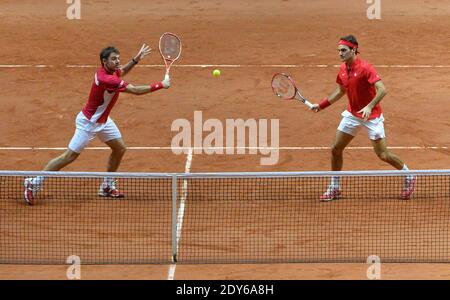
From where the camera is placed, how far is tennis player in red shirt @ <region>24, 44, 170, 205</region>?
14898 mm

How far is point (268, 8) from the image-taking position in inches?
1094

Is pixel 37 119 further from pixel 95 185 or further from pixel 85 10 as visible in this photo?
pixel 85 10

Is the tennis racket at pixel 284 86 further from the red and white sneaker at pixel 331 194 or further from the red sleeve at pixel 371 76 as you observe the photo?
the red and white sneaker at pixel 331 194

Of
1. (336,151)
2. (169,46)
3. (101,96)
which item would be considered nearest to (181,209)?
(101,96)

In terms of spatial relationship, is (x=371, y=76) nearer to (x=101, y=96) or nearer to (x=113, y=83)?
(x=113, y=83)

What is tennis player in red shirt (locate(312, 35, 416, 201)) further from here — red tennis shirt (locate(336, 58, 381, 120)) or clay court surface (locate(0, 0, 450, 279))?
clay court surface (locate(0, 0, 450, 279))

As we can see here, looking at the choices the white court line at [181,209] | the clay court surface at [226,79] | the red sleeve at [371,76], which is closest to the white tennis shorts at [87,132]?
the white court line at [181,209]

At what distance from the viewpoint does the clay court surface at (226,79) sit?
16.8 metres

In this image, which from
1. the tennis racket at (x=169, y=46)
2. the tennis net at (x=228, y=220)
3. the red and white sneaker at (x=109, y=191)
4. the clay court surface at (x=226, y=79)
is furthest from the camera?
the clay court surface at (x=226, y=79)

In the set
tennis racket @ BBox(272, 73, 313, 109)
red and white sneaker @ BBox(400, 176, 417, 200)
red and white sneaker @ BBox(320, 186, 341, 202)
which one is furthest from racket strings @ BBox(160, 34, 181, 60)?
red and white sneaker @ BBox(400, 176, 417, 200)

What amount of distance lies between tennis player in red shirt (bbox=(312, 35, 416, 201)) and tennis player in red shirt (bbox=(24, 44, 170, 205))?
2.65 m

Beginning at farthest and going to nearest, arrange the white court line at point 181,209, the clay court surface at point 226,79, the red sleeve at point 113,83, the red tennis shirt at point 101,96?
the clay court surface at point 226,79 → the red tennis shirt at point 101,96 → the red sleeve at point 113,83 → the white court line at point 181,209
